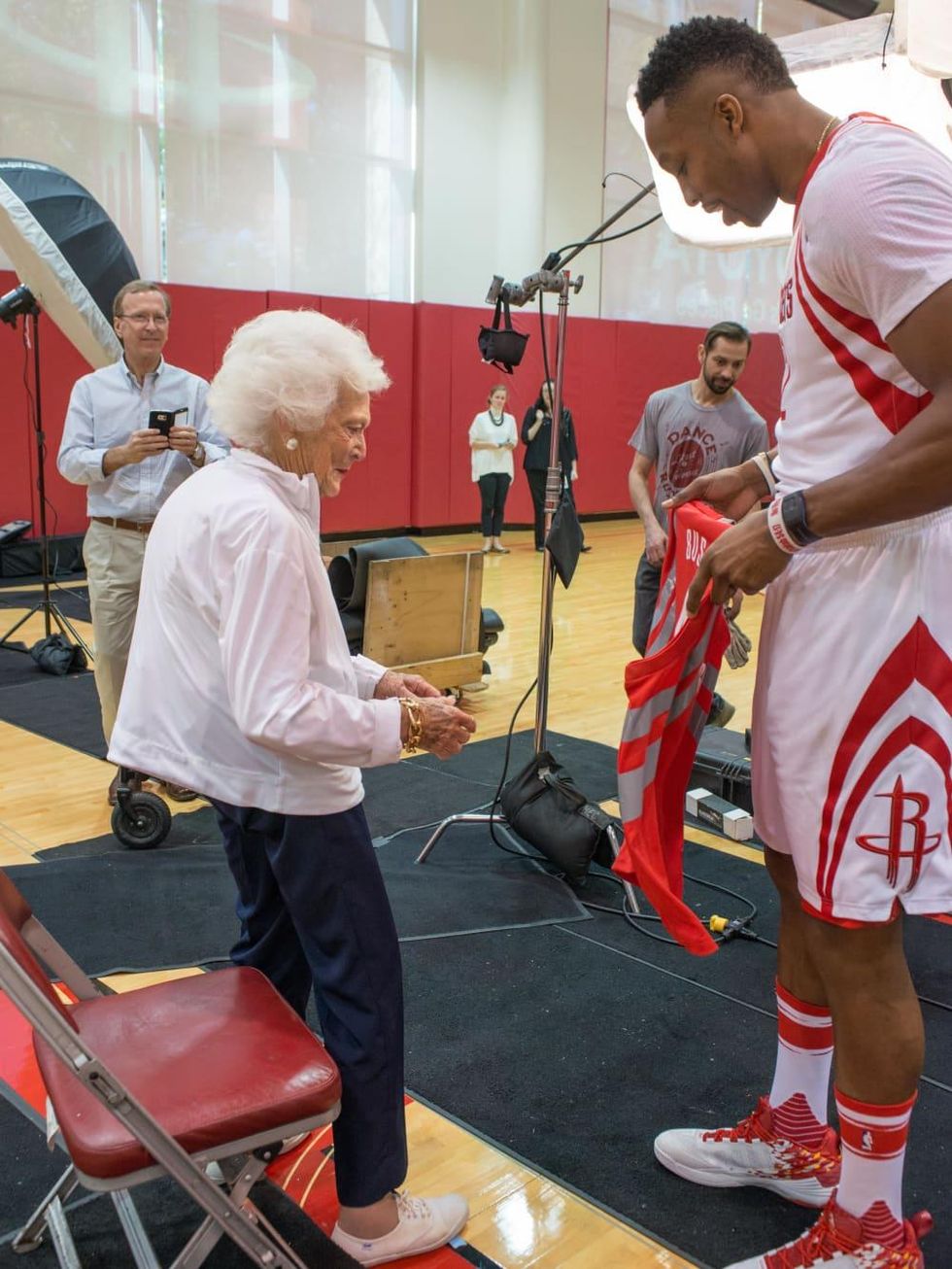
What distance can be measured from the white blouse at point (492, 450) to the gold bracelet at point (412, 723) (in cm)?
886

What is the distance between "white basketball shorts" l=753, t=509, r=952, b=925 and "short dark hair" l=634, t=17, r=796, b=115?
614 millimetres

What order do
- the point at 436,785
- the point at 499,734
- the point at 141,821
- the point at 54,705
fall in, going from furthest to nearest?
the point at 54,705, the point at 499,734, the point at 436,785, the point at 141,821

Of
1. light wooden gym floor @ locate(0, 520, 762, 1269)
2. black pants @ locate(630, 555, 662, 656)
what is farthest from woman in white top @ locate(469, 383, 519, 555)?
black pants @ locate(630, 555, 662, 656)

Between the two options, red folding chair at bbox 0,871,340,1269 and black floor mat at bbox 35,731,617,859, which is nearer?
red folding chair at bbox 0,871,340,1269

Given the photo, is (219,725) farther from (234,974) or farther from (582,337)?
(582,337)

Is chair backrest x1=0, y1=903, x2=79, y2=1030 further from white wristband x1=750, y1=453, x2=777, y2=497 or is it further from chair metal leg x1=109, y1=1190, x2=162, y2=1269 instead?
white wristband x1=750, y1=453, x2=777, y2=497

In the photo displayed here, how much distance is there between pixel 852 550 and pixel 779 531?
0.10 meters

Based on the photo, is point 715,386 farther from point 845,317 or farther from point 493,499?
point 493,499

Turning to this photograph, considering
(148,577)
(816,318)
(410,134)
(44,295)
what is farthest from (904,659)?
(410,134)

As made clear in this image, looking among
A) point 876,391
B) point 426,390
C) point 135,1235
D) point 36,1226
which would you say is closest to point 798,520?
point 876,391

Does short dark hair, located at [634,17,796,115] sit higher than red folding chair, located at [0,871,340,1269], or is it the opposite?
short dark hair, located at [634,17,796,115]

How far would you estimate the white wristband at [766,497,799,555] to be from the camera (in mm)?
1465

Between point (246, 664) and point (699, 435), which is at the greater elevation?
point (699, 435)

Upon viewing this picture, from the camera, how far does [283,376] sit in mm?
1665
